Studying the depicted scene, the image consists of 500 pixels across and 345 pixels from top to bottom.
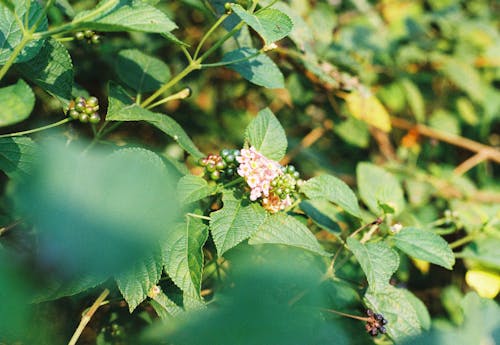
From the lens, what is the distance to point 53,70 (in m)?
1.07

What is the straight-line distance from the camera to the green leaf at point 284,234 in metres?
0.98

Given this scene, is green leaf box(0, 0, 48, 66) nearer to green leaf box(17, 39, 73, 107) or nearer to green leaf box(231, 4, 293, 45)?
green leaf box(17, 39, 73, 107)

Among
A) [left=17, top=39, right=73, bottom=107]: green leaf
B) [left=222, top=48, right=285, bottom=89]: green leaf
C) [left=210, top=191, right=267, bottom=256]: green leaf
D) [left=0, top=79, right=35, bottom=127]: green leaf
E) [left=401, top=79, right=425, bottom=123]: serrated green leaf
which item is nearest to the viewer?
[left=0, top=79, right=35, bottom=127]: green leaf

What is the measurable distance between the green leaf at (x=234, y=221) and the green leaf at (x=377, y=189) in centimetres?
49

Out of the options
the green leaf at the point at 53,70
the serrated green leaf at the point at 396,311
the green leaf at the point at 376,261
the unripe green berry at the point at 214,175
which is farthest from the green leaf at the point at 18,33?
the serrated green leaf at the point at 396,311

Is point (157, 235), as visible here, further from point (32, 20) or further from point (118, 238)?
point (32, 20)

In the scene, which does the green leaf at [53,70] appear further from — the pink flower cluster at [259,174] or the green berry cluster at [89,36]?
the pink flower cluster at [259,174]

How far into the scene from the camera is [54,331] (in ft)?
3.58

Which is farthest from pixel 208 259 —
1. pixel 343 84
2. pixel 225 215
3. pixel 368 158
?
pixel 368 158

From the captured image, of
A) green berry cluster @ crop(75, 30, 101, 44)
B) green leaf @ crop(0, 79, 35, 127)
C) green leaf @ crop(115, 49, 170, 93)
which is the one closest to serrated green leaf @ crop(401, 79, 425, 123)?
green leaf @ crop(115, 49, 170, 93)

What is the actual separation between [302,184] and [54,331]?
66 centimetres

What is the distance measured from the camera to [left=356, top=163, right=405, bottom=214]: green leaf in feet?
4.52

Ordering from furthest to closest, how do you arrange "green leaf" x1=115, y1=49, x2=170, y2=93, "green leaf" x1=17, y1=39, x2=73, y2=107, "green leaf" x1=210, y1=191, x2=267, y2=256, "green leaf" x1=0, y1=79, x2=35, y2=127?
"green leaf" x1=115, y1=49, x2=170, y2=93 < "green leaf" x1=17, y1=39, x2=73, y2=107 < "green leaf" x1=210, y1=191, x2=267, y2=256 < "green leaf" x1=0, y1=79, x2=35, y2=127

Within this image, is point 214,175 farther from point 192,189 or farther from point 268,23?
point 268,23
